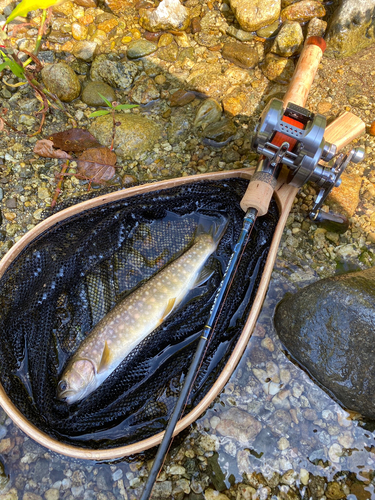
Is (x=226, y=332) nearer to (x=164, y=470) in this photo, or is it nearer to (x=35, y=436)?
(x=164, y=470)

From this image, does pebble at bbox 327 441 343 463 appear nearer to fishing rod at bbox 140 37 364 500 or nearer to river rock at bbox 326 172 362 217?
fishing rod at bbox 140 37 364 500

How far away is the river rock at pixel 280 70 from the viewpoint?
3.78 meters

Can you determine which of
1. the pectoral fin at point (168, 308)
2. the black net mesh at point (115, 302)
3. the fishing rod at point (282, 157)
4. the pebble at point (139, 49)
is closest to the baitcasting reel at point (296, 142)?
the fishing rod at point (282, 157)

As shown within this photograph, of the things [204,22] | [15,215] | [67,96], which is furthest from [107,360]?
[204,22]

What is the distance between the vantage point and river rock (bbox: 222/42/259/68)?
3.89m

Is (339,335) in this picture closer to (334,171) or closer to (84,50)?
(334,171)

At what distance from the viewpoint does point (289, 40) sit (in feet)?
12.3

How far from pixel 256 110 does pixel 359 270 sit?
192 cm

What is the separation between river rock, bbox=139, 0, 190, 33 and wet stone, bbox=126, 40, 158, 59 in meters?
0.25

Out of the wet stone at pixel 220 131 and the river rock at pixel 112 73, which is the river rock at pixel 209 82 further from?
the river rock at pixel 112 73

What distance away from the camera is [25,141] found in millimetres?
3482

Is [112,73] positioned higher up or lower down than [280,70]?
lower down

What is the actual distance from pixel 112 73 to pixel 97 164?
113 cm

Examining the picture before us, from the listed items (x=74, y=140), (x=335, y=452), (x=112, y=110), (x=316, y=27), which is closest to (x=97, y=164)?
(x=74, y=140)
